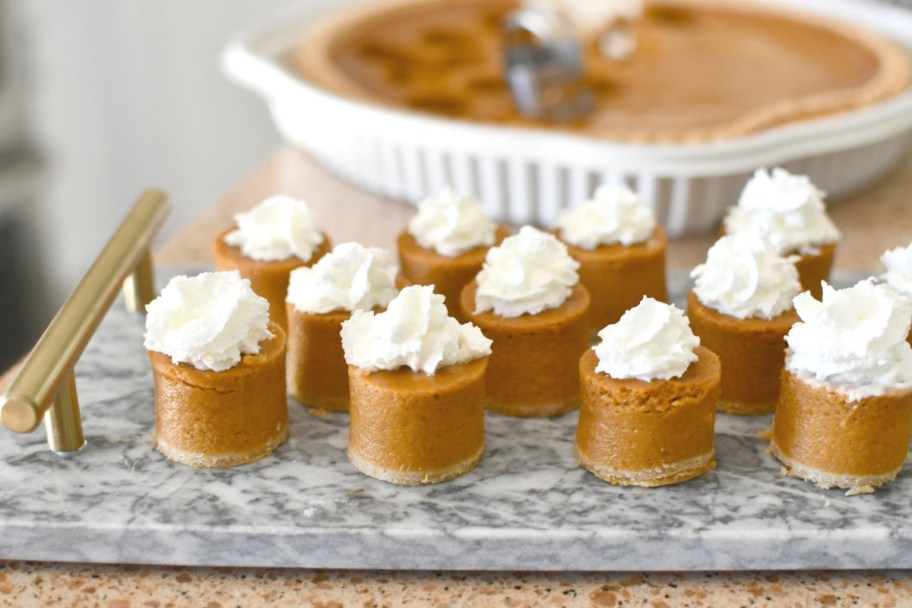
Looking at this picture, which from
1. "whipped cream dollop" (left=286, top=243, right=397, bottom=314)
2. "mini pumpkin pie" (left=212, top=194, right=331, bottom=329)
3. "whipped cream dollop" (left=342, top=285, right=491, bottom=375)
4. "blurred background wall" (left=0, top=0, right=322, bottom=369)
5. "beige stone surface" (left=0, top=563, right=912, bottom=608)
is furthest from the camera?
"blurred background wall" (left=0, top=0, right=322, bottom=369)

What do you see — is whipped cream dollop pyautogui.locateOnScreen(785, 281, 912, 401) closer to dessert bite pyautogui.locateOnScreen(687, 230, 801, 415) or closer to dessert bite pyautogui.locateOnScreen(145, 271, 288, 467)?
dessert bite pyautogui.locateOnScreen(687, 230, 801, 415)

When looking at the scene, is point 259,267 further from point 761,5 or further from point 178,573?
point 761,5

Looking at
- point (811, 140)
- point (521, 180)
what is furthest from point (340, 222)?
point (811, 140)

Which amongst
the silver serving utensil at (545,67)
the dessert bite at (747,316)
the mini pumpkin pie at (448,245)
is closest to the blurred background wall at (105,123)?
the silver serving utensil at (545,67)

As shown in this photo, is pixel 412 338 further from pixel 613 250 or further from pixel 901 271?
pixel 901 271

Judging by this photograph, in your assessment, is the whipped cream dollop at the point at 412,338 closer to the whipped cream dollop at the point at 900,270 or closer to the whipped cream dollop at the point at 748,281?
the whipped cream dollop at the point at 748,281

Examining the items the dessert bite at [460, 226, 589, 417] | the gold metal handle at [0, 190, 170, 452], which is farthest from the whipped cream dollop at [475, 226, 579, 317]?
the gold metal handle at [0, 190, 170, 452]
